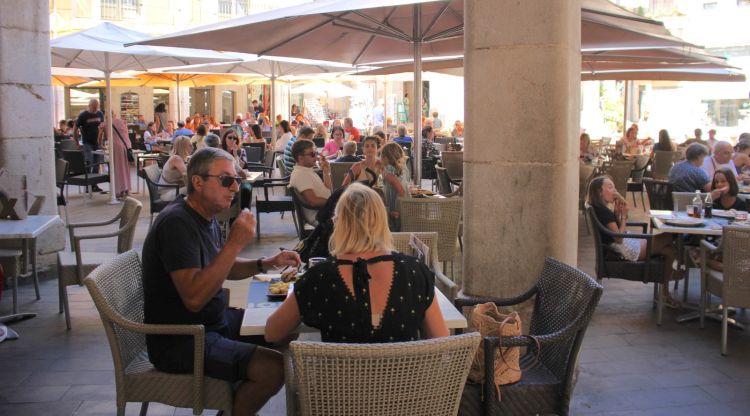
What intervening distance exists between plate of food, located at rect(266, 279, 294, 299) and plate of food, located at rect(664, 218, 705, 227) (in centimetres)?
365

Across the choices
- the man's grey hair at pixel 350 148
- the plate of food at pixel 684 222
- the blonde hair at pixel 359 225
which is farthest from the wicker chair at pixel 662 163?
the blonde hair at pixel 359 225

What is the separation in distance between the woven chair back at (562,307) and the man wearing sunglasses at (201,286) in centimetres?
119

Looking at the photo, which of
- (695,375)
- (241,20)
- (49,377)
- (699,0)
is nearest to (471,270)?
(695,375)

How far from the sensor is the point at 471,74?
4.21m

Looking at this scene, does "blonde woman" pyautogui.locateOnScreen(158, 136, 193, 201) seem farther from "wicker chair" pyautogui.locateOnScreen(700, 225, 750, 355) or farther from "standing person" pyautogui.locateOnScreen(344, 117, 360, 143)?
"standing person" pyautogui.locateOnScreen(344, 117, 360, 143)

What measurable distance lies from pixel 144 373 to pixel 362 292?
108 centimetres

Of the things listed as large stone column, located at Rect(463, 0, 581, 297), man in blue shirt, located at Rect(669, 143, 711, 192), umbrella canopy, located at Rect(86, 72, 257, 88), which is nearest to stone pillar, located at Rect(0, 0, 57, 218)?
large stone column, located at Rect(463, 0, 581, 297)

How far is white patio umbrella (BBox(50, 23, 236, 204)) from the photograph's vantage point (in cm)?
1137

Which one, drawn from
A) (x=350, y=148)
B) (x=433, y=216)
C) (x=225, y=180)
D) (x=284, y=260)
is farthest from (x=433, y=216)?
(x=350, y=148)

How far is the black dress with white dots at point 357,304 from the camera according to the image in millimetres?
2693

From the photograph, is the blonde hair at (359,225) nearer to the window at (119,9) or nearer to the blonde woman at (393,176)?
the blonde woman at (393,176)

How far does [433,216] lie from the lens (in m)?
6.07

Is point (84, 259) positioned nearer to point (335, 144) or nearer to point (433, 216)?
point (433, 216)

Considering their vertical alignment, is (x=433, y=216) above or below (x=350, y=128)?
below
